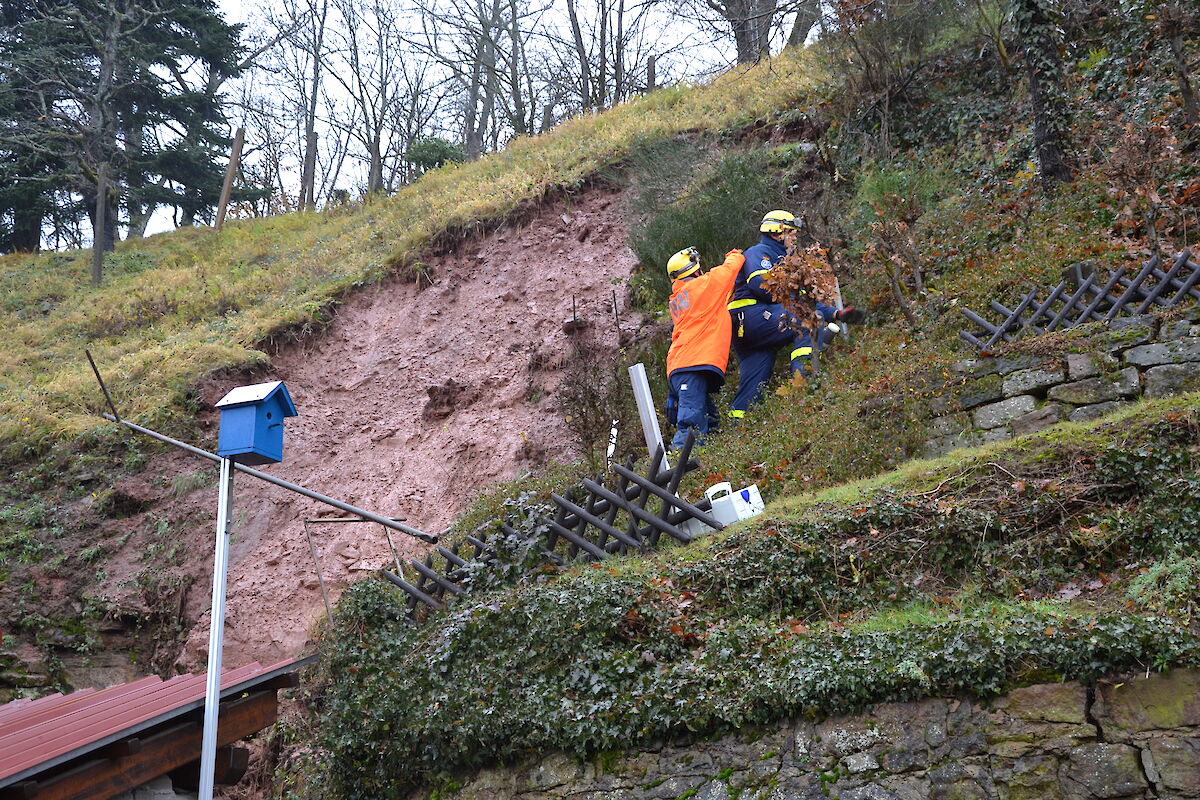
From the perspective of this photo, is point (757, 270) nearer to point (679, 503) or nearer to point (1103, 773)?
point (679, 503)

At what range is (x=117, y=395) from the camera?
15.2m

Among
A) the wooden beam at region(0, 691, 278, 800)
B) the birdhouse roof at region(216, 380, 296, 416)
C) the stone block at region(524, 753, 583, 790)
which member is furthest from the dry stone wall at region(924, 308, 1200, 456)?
the wooden beam at region(0, 691, 278, 800)

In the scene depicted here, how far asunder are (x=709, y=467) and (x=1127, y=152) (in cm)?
489

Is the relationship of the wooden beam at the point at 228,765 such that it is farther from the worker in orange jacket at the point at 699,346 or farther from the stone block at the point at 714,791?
the worker in orange jacket at the point at 699,346

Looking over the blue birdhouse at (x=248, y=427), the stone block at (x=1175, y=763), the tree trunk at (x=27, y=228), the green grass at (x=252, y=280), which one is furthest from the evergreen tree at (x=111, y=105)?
the stone block at (x=1175, y=763)

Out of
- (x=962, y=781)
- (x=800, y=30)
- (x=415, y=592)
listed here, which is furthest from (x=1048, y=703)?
(x=800, y=30)

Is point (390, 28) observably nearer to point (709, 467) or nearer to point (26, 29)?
point (26, 29)

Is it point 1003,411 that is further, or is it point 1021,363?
point 1021,363

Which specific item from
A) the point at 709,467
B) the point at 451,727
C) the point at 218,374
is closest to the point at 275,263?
the point at 218,374

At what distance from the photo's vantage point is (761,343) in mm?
10852

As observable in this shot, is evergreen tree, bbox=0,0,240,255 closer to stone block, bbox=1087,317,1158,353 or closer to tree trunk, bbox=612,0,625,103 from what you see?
tree trunk, bbox=612,0,625,103

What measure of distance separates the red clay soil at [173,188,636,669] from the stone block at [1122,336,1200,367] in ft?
20.8

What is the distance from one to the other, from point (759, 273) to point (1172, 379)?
430 centimetres

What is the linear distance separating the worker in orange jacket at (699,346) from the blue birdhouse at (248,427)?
14.8 feet
